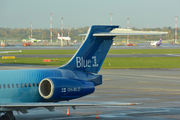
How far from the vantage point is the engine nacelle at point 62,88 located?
1833cm

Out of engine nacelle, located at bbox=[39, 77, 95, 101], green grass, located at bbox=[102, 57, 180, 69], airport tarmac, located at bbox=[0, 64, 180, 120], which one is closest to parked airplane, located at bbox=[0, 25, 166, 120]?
engine nacelle, located at bbox=[39, 77, 95, 101]

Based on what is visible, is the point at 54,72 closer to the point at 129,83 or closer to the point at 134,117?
the point at 134,117

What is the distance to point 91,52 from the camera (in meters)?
21.9

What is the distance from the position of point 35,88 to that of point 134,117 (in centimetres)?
639

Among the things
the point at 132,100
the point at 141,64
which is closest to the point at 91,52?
the point at 132,100

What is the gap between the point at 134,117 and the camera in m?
20.5

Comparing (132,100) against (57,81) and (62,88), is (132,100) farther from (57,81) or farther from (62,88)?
(57,81)

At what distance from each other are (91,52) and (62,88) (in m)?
4.34

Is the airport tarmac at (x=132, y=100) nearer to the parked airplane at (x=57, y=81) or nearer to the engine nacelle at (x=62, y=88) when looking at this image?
the engine nacelle at (x=62, y=88)

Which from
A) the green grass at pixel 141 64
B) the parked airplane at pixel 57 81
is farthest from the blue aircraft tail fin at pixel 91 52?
the green grass at pixel 141 64

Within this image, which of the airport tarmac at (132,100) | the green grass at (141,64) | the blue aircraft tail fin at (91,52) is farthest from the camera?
the green grass at (141,64)

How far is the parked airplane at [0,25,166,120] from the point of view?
17719mm

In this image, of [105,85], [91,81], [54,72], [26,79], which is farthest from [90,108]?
[105,85]

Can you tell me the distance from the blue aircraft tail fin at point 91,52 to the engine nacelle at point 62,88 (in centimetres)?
218
